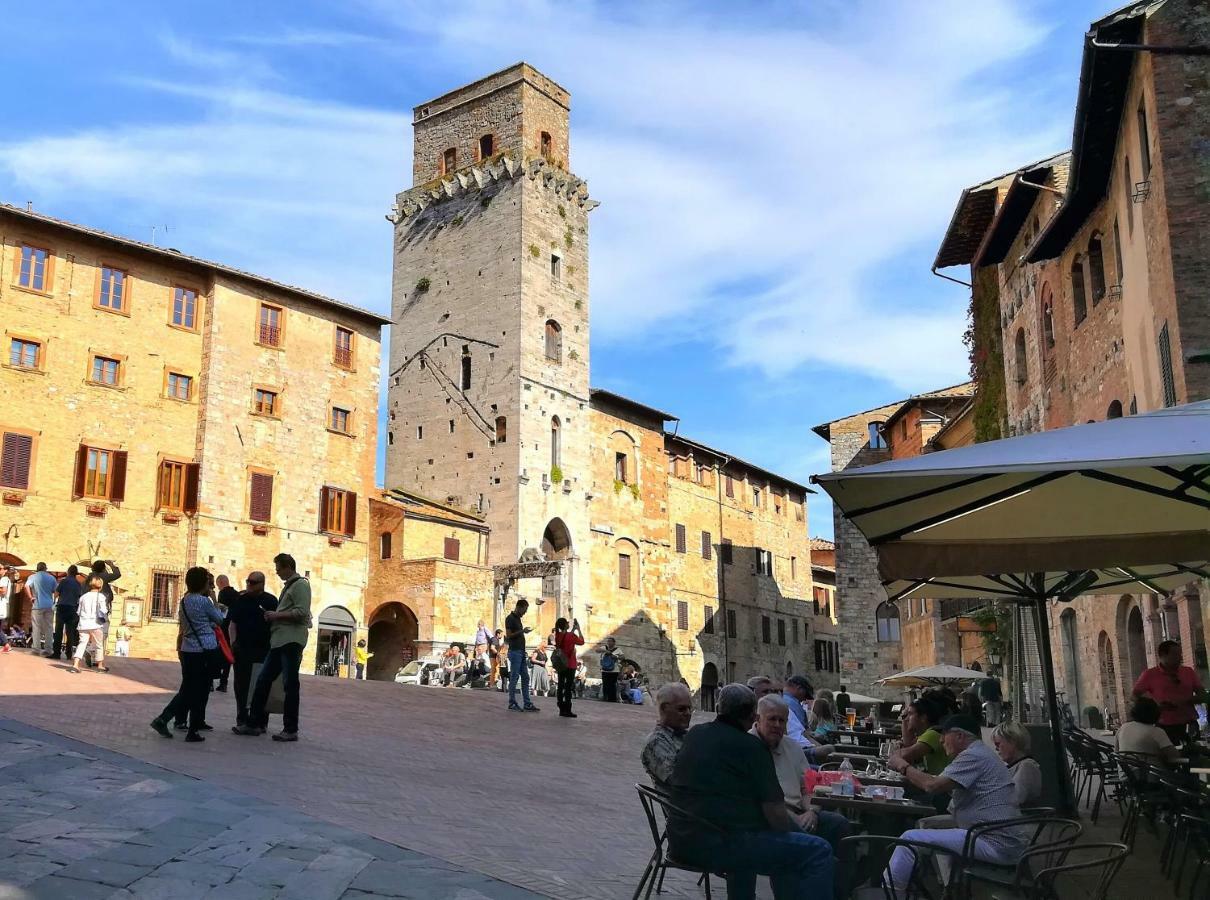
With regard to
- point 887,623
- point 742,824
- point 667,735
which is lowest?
point 742,824

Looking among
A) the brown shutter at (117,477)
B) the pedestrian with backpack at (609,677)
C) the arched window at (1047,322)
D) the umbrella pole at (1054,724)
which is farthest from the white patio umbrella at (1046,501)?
the brown shutter at (117,477)

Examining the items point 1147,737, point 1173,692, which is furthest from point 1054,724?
point 1147,737

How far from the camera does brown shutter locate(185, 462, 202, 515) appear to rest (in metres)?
28.7

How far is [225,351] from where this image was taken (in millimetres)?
30188

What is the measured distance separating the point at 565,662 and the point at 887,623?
27.9 metres

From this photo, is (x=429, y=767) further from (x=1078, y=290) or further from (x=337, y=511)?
(x=337, y=511)

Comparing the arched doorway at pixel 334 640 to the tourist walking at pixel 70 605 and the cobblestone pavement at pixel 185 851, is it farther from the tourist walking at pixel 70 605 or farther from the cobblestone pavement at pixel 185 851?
the cobblestone pavement at pixel 185 851

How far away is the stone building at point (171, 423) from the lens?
26.7 m

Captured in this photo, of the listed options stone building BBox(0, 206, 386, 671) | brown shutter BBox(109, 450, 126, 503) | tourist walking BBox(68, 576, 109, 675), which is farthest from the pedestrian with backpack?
brown shutter BBox(109, 450, 126, 503)

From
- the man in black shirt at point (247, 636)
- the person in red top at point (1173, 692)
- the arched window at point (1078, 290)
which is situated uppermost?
the arched window at point (1078, 290)

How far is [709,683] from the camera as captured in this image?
47.1m

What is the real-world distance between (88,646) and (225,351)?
14.5 metres

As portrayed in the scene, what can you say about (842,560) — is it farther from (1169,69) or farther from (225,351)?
(1169,69)

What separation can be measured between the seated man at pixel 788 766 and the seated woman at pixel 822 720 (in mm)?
4732
